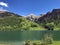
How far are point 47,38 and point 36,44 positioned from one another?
5.58 metres

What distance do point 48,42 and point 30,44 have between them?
686cm

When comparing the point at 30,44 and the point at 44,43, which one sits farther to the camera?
the point at 44,43

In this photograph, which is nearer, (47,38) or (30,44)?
(30,44)

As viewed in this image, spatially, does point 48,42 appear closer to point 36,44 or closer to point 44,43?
point 44,43

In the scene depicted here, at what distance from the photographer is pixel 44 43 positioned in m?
45.5

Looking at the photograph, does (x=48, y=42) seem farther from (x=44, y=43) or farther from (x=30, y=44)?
(x=30, y=44)

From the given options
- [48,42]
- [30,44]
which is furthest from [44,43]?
[30,44]

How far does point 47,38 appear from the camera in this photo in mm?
47750

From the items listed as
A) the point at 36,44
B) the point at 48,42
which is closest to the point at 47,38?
the point at 48,42

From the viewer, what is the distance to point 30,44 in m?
42.1

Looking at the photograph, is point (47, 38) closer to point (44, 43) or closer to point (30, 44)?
point (44, 43)

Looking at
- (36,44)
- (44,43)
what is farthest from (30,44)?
(44,43)

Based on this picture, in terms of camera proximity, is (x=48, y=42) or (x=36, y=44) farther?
(x=48, y=42)

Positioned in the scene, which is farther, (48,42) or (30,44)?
(48,42)
